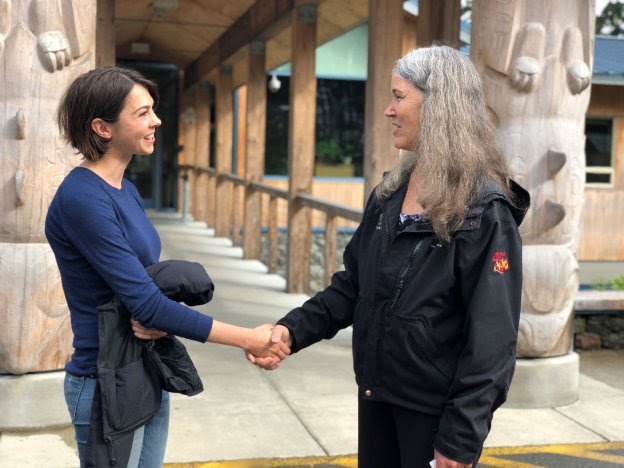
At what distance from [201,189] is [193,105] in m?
2.04

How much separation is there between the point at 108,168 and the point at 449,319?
3.25ft

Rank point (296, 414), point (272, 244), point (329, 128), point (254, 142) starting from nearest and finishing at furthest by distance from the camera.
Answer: point (296, 414) → point (272, 244) → point (254, 142) → point (329, 128)

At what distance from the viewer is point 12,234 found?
15.0 feet

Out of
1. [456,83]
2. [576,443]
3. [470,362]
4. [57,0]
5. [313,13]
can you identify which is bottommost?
[576,443]

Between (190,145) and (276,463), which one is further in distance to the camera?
(190,145)

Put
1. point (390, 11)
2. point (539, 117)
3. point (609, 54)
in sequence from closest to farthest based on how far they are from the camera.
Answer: point (539, 117) < point (390, 11) < point (609, 54)

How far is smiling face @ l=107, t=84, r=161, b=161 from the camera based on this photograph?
→ 2436 mm

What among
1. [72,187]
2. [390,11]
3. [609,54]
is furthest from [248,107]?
[72,187]

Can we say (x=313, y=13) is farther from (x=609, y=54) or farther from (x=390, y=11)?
(x=609, y=54)

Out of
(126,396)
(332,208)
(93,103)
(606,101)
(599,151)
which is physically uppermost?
(606,101)

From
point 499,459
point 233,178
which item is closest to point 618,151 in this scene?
point 233,178

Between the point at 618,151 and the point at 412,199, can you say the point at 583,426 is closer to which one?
the point at 412,199

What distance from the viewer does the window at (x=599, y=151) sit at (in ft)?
47.0

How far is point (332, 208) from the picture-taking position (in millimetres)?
7840
